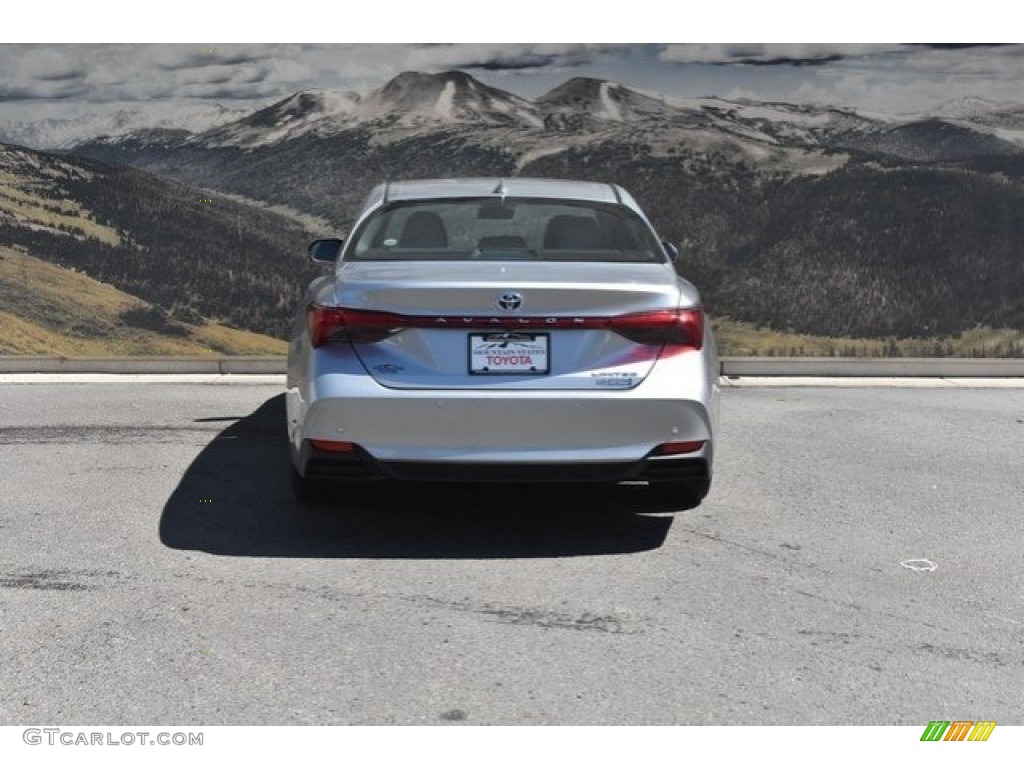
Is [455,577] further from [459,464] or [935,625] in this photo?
[935,625]

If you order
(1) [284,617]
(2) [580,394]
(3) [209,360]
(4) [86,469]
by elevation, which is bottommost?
(3) [209,360]

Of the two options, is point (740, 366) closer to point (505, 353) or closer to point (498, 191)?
point (498, 191)

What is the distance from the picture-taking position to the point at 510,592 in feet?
18.2

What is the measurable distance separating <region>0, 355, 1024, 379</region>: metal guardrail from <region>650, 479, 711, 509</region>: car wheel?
219 inches

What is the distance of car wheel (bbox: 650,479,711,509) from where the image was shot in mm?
6441

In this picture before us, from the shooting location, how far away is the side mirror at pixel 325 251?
23.7 feet

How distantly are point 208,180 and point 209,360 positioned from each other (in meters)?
1.91

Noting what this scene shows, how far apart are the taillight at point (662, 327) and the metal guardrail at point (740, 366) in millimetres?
6155

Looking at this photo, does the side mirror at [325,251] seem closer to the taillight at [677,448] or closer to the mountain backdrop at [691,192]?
the taillight at [677,448]

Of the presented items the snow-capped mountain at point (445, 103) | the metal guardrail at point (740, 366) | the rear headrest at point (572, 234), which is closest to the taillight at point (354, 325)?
the rear headrest at point (572, 234)

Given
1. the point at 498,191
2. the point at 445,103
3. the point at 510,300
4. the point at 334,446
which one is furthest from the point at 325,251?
the point at 445,103

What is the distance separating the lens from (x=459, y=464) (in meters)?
5.86

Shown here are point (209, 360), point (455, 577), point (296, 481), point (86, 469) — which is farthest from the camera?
point (209, 360)

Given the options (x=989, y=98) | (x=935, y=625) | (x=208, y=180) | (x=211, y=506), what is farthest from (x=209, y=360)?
(x=935, y=625)
